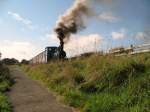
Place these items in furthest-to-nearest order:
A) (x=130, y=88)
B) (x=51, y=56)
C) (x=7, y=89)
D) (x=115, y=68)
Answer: (x=51, y=56)
(x=7, y=89)
(x=115, y=68)
(x=130, y=88)

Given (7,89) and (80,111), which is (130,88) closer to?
(80,111)

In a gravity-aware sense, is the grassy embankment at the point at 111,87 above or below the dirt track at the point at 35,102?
above

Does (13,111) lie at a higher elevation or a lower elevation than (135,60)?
lower

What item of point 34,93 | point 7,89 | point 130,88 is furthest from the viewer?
point 7,89

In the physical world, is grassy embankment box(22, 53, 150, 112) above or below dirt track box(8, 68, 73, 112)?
above

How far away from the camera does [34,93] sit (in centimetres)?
1719

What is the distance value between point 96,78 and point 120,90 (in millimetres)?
1874

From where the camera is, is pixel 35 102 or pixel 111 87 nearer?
pixel 111 87

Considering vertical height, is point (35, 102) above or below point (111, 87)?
below

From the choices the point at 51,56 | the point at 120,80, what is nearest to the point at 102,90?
the point at 120,80

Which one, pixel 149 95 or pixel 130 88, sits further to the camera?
pixel 130 88

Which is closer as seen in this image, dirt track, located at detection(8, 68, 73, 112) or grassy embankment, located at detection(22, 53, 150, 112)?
grassy embankment, located at detection(22, 53, 150, 112)

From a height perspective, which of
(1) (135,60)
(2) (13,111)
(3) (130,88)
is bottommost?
(2) (13,111)

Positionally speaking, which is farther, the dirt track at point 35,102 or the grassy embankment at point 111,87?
the dirt track at point 35,102
